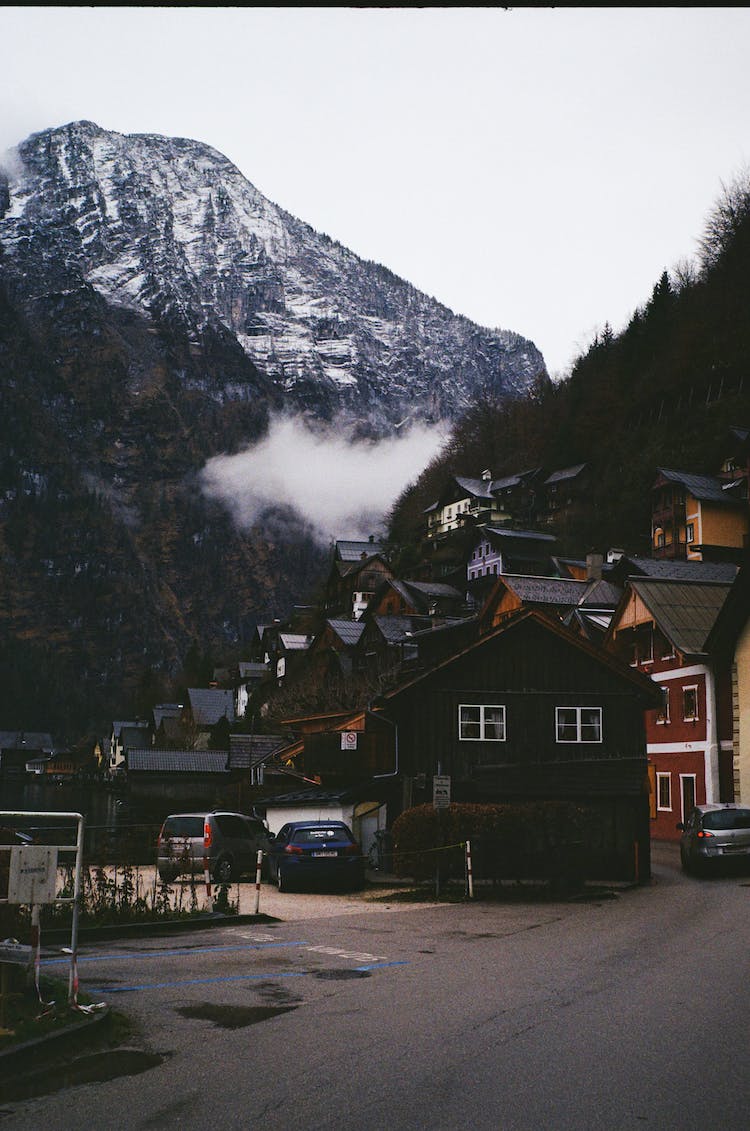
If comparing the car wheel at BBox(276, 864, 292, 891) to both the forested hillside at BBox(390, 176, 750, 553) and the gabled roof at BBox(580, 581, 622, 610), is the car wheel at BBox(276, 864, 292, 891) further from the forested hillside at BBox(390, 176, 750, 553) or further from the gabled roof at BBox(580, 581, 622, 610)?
the forested hillside at BBox(390, 176, 750, 553)

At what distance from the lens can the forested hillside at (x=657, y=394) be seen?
298 ft

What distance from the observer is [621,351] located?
115 m

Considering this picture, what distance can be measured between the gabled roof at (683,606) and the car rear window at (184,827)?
70.0 ft

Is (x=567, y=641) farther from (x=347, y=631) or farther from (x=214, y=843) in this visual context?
(x=347, y=631)

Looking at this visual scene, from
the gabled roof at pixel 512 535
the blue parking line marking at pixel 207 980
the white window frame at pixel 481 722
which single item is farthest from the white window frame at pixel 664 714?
the gabled roof at pixel 512 535

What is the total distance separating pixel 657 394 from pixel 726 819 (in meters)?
78.0

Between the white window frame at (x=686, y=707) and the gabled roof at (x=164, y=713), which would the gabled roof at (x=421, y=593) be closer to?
the gabled roof at (x=164, y=713)

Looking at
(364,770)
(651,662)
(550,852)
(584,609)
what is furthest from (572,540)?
(550,852)

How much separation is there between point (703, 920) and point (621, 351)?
10314cm

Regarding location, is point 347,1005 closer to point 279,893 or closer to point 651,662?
point 279,893

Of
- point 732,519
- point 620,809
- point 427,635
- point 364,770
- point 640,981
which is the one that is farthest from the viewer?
point 732,519

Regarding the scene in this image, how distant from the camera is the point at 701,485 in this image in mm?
78125

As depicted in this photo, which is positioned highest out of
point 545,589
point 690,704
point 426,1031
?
point 545,589

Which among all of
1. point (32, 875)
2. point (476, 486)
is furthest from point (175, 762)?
point (32, 875)
